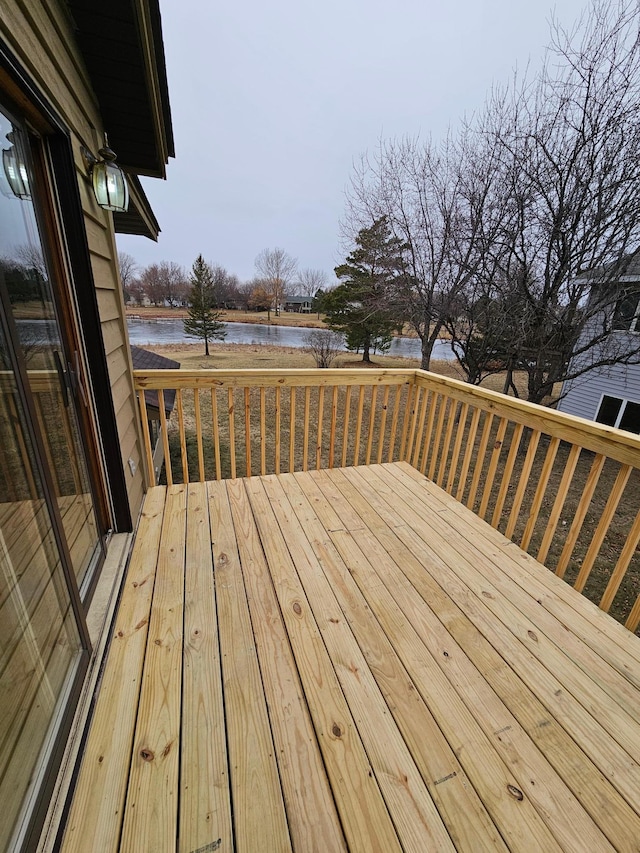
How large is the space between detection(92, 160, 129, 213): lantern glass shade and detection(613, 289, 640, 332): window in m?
6.45

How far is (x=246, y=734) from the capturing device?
113 cm

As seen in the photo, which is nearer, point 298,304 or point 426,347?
point 426,347

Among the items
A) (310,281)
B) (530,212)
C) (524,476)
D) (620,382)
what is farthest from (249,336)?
(524,476)

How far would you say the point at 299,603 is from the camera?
164cm

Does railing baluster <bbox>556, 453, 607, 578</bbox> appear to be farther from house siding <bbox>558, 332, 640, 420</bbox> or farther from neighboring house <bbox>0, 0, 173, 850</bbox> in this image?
house siding <bbox>558, 332, 640, 420</bbox>

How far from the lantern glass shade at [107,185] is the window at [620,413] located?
9.15m

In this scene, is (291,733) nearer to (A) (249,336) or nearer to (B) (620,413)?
(B) (620,413)

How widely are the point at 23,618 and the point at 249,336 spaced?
20.2 metres

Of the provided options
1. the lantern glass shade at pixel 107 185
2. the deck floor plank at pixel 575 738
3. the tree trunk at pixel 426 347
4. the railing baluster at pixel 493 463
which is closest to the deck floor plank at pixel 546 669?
the deck floor plank at pixel 575 738

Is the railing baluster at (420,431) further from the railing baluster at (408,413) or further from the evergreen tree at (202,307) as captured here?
the evergreen tree at (202,307)

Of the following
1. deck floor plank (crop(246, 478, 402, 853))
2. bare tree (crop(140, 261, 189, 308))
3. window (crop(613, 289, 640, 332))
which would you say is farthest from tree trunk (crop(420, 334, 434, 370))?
bare tree (crop(140, 261, 189, 308))

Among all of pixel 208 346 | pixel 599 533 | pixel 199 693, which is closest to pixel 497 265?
pixel 599 533

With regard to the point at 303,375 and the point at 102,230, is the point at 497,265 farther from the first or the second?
the point at 102,230

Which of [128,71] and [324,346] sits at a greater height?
[128,71]
